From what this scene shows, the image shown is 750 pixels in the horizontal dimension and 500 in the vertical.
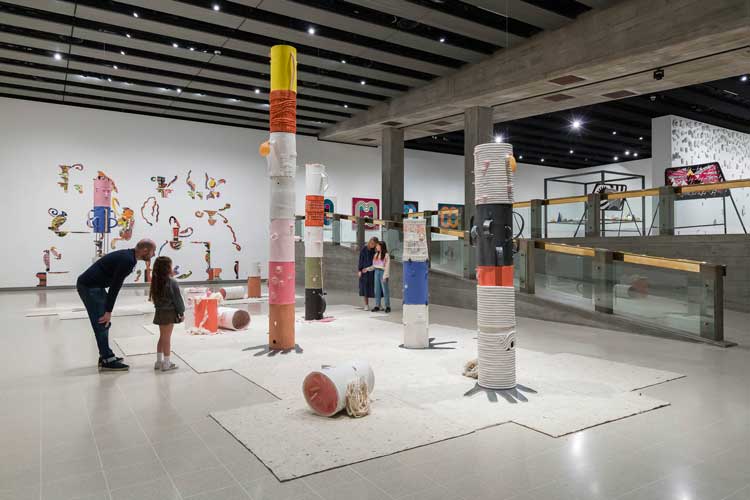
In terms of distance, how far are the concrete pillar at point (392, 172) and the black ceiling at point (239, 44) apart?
1.41 meters

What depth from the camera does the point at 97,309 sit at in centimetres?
539

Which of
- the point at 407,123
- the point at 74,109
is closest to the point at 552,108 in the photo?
the point at 407,123

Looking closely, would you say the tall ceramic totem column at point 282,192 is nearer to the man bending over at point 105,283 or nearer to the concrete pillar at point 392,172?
the man bending over at point 105,283

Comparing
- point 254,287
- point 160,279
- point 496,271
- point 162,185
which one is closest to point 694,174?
point 254,287

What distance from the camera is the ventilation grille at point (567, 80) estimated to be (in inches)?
417

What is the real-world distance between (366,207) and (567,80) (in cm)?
1041

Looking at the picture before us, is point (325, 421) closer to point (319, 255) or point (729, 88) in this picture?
point (319, 255)

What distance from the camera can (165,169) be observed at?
653 inches

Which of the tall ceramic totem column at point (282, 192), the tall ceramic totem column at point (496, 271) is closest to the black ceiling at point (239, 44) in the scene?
the tall ceramic totem column at point (282, 192)

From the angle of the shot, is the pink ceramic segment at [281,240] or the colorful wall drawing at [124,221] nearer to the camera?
the pink ceramic segment at [281,240]

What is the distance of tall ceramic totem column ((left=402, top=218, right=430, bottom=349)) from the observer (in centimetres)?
659

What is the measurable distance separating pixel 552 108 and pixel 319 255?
8.08 meters

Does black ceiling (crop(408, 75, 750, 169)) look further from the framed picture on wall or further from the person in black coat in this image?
the person in black coat

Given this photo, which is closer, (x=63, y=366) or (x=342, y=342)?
(x=63, y=366)
